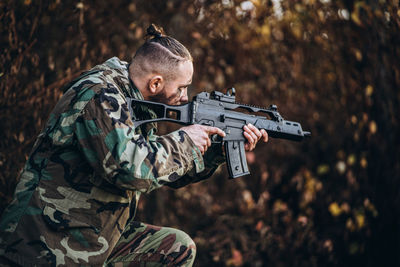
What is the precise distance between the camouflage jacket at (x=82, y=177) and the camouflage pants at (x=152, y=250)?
16.1 inches

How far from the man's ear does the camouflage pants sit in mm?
876

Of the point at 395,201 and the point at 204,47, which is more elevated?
the point at 204,47

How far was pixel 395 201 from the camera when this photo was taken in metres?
4.02

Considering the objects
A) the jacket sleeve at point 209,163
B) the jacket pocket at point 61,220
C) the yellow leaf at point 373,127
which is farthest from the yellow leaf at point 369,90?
the jacket pocket at point 61,220

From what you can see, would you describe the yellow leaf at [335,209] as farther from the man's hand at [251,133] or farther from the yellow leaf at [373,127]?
the man's hand at [251,133]

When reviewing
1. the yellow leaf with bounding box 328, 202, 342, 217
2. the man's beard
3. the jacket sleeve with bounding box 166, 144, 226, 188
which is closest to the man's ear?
the man's beard

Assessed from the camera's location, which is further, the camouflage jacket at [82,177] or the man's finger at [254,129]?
the man's finger at [254,129]

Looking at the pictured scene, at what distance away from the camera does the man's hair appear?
2.53m

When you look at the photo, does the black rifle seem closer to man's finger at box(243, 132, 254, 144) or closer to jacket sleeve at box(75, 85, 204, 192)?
man's finger at box(243, 132, 254, 144)

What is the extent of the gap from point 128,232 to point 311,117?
3.73m

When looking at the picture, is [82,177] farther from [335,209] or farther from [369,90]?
[335,209]

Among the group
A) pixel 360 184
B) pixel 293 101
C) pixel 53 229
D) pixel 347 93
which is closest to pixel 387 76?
pixel 347 93

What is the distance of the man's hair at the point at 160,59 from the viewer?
2.53 m

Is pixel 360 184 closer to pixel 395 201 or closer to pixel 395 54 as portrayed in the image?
pixel 395 201
